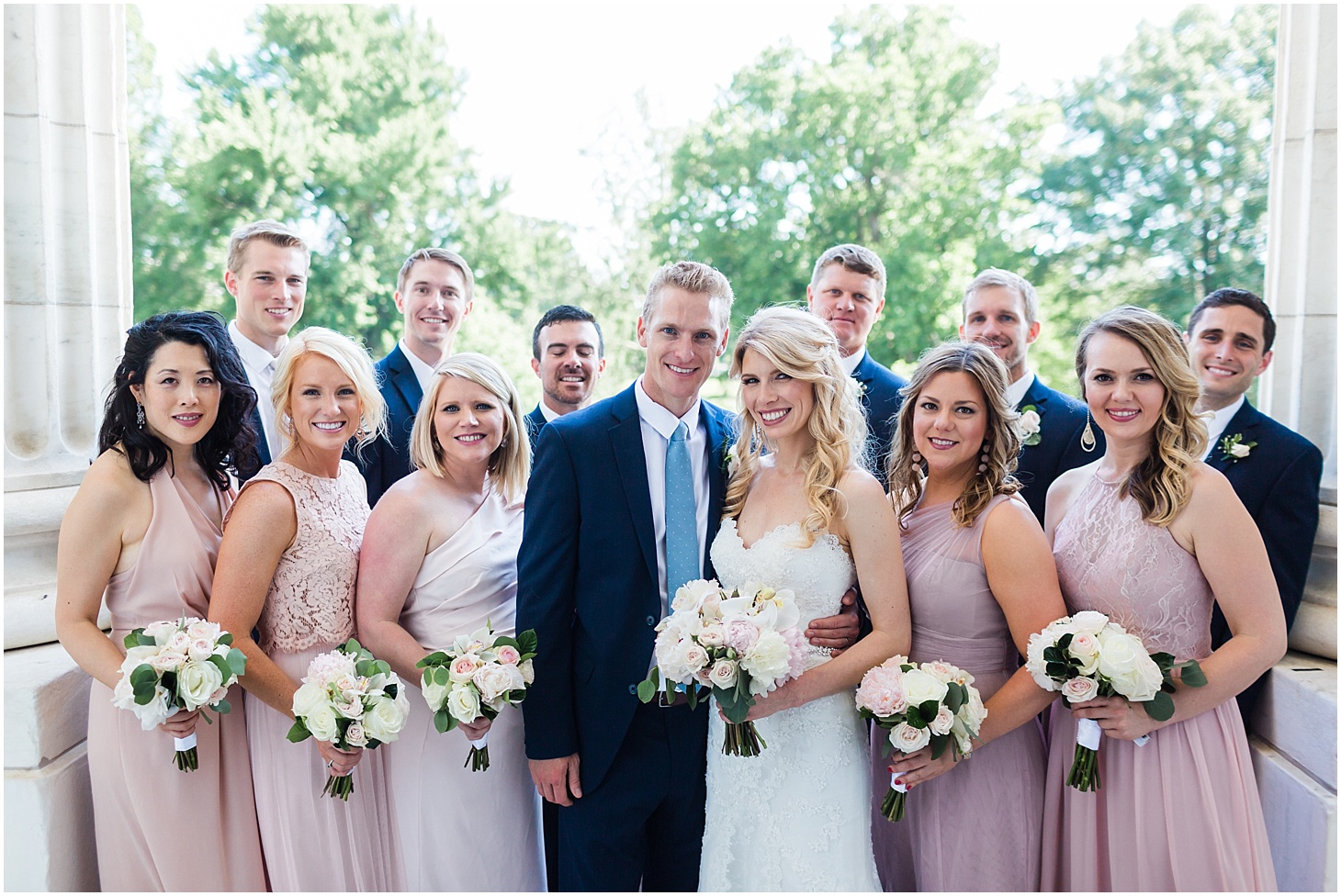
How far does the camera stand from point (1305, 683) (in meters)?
3.56

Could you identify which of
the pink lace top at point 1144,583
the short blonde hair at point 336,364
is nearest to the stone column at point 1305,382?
the pink lace top at point 1144,583

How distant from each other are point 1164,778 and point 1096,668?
0.65 meters

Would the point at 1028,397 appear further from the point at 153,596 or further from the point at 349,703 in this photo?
the point at 153,596

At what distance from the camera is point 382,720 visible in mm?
3266

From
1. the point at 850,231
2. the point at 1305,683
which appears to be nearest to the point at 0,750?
the point at 1305,683

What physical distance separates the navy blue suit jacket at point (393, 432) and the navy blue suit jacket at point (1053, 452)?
3064 mm

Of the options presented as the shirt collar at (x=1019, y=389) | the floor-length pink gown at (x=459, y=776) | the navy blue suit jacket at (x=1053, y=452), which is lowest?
the floor-length pink gown at (x=459, y=776)

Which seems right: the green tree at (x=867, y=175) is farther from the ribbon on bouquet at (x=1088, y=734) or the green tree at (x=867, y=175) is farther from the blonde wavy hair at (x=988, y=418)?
the ribbon on bouquet at (x=1088, y=734)

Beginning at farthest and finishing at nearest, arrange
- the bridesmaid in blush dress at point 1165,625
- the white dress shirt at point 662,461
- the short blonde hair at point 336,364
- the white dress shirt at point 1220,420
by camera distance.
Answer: the white dress shirt at point 1220,420, the short blonde hair at point 336,364, the white dress shirt at point 662,461, the bridesmaid in blush dress at point 1165,625

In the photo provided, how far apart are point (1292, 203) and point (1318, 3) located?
85cm

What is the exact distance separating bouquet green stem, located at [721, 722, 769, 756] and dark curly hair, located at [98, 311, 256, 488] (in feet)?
7.69

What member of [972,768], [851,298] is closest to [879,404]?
[851,298]

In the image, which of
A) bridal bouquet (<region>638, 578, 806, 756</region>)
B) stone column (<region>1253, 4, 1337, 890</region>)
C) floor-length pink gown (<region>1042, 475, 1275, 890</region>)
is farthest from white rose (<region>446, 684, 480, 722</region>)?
stone column (<region>1253, 4, 1337, 890</region>)

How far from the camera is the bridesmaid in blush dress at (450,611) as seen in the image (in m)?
3.71
